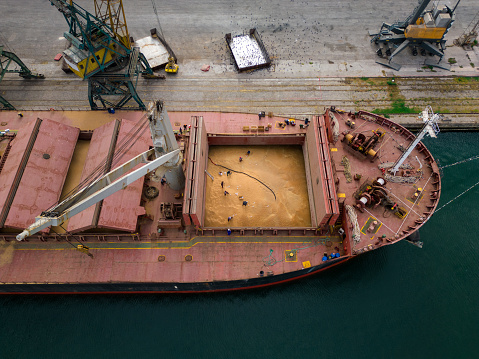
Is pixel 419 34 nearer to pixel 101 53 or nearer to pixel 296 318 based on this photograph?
pixel 296 318

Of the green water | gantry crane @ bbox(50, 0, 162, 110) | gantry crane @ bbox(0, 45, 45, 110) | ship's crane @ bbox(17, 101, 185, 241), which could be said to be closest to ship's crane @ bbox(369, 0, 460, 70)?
the green water

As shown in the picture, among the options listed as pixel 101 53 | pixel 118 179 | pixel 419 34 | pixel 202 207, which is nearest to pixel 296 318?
pixel 202 207

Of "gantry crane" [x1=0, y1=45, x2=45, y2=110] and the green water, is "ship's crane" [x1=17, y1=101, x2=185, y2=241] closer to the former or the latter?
the green water

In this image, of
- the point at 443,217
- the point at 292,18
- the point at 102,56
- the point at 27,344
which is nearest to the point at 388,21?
the point at 292,18

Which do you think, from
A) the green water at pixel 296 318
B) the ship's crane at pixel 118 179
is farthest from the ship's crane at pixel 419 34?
the ship's crane at pixel 118 179

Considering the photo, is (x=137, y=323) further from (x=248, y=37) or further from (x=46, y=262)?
(x=248, y=37)
